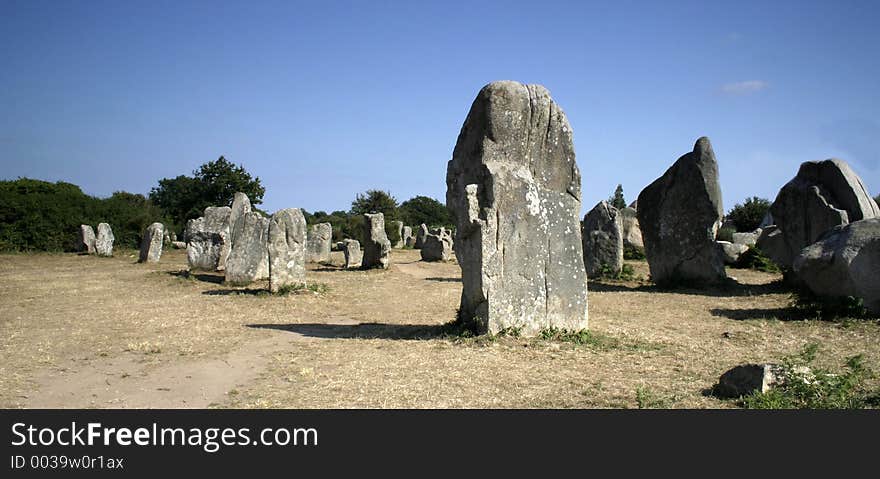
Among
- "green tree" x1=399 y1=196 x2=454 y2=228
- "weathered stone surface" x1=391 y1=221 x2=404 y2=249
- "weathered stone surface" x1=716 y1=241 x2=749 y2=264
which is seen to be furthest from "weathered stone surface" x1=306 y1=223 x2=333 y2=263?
"green tree" x1=399 y1=196 x2=454 y2=228

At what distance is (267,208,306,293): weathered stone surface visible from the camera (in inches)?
549

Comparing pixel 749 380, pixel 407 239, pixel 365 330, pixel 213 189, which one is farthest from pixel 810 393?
pixel 213 189

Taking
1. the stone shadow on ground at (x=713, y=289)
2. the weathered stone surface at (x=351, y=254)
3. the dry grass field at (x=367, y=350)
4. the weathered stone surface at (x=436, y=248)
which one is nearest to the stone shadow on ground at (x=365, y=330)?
the dry grass field at (x=367, y=350)

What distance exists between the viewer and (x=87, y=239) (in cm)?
2928

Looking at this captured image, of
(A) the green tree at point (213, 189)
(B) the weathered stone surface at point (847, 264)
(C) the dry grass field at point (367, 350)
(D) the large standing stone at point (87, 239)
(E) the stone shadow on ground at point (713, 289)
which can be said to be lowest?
(C) the dry grass field at point (367, 350)

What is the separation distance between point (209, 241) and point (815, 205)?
16105mm

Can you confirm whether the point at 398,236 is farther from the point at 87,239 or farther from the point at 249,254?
the point at 249,254

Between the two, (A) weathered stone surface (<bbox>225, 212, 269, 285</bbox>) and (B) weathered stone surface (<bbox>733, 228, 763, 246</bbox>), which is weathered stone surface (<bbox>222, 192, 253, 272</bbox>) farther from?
(B) weathered stone surface (<bbox>733, 228, 763, 246</bbox>)

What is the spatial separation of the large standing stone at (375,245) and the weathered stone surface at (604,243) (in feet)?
22.5

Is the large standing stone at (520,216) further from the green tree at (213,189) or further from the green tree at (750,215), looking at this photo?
the green tree at (213,189)

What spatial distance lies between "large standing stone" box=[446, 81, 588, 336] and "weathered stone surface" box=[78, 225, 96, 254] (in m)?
26.0

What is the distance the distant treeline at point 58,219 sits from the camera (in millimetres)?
30094
